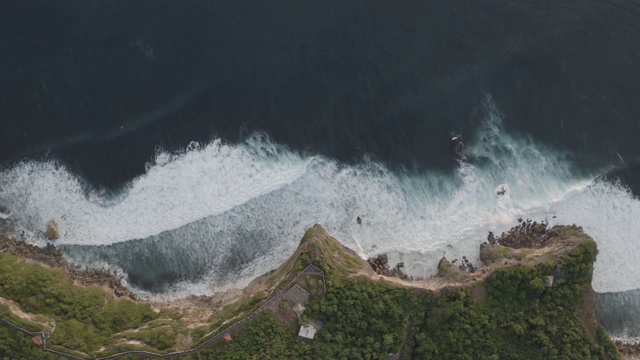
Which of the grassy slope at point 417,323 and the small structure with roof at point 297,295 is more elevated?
the small structure with roof at point 297,295

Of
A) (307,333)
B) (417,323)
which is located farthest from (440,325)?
(307,333)

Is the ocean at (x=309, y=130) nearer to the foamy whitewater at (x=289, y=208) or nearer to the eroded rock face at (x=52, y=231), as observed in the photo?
the foamy whitewater at (x=289, y=208)

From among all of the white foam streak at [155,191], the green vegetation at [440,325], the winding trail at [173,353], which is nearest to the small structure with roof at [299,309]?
the green vegetation at [440,325]

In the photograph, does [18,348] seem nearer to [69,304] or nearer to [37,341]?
[37,341]

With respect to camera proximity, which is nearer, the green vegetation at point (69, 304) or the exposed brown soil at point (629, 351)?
the green vegetation at point (69, 304)

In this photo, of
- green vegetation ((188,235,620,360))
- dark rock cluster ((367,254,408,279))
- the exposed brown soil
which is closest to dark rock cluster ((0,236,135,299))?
green vegetation ((188,235,620,360))
